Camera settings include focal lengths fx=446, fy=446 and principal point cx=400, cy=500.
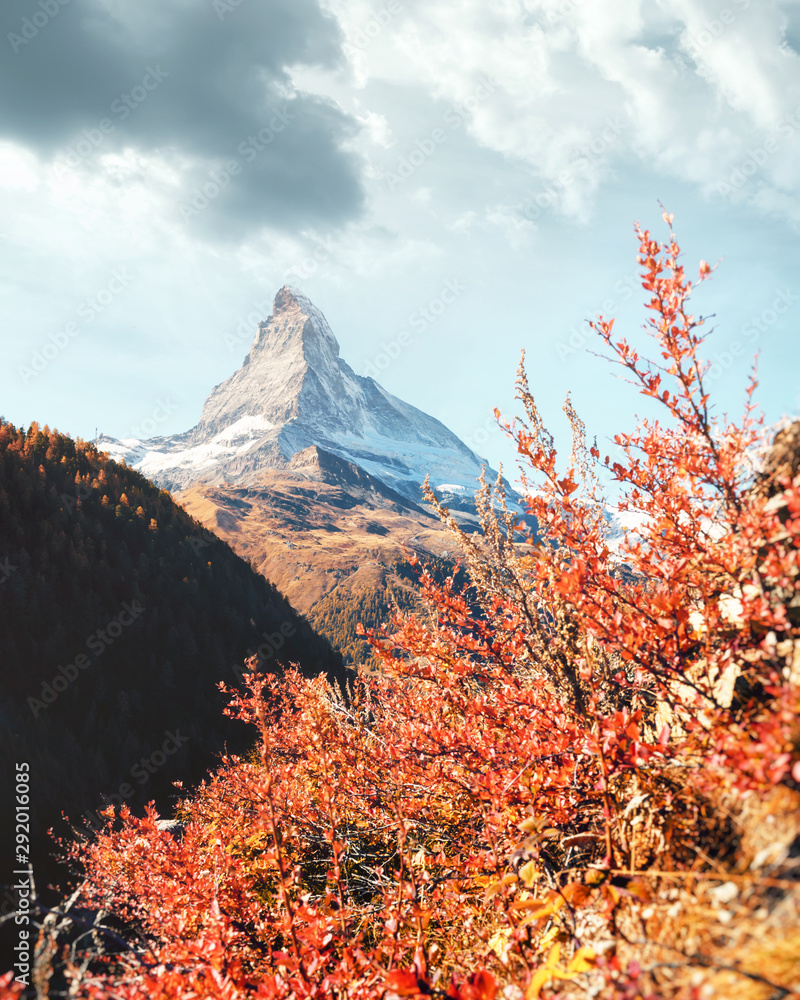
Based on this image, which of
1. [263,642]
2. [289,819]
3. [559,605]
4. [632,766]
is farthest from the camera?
[263,642]

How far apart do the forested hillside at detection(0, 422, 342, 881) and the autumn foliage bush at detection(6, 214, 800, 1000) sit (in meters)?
30.6

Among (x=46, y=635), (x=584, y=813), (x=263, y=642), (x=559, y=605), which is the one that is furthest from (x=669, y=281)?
(x=263, y=642)

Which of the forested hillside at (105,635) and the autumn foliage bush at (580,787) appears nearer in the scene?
the autumn foliage bush at (580,787)

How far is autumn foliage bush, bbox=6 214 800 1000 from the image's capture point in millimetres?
1594

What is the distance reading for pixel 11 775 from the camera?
83.8 ft

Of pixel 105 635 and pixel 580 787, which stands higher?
pixel 580 787

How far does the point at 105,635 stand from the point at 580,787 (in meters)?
47.8

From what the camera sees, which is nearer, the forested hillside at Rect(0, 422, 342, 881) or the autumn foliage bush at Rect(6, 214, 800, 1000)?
the autumn foliage bush at Rect(6, 214, 800, 1000)

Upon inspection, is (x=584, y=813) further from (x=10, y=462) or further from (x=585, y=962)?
(x=10, y=462)

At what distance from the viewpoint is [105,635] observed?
133 ft

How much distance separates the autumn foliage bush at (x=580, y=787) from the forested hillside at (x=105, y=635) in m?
30.6

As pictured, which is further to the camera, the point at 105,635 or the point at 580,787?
the point at 105,635

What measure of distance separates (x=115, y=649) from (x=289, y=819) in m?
45.6

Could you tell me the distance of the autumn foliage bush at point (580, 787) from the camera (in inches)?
62.7
